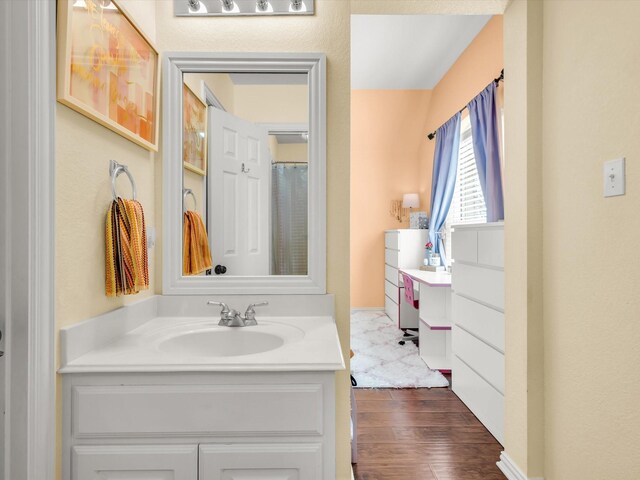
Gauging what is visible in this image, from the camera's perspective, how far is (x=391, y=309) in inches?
190

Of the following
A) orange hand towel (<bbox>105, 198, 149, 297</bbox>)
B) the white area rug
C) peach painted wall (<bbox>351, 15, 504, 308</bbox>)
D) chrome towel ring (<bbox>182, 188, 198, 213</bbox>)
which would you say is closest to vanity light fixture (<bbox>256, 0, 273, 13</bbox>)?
chrome towel ring (<bbox>182, 188, 198, 213</bbox>)

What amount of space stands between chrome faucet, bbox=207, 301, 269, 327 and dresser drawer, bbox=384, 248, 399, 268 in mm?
3347

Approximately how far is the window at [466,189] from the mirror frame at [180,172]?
2.57 meters

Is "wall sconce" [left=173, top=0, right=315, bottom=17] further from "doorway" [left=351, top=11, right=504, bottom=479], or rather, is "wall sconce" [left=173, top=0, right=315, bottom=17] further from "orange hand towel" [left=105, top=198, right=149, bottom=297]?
"doorway" [left=351, top=11, right=504, bottom=479]

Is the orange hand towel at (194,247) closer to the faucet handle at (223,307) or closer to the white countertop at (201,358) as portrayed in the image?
the faucet handle at (223,307)

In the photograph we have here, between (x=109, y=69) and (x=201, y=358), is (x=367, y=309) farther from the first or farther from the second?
(x=109, y=69)

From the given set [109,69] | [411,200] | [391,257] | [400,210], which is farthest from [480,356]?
[400,210]

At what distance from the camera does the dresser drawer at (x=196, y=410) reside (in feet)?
3.38

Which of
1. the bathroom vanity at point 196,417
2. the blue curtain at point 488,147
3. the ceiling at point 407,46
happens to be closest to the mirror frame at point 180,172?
the bathroom vanity at point 196,417

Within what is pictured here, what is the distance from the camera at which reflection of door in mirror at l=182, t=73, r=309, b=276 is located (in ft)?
5.28

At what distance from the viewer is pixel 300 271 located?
160 cm

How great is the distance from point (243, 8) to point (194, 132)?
0.55m

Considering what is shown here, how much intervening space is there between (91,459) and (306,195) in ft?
3.65

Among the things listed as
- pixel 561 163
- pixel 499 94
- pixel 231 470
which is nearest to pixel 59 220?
pixel 231 470
